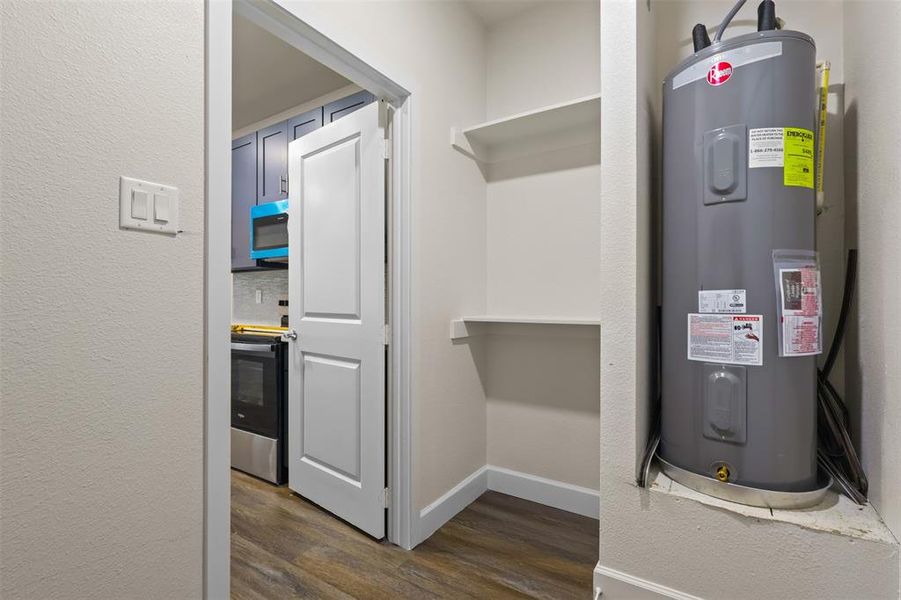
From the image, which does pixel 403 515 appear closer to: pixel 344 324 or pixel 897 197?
pixel 344 324

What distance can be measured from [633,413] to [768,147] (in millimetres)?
835

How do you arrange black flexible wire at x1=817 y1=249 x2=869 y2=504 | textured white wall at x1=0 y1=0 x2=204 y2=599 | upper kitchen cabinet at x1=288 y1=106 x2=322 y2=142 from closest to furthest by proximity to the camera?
textured white wall at x1=0 y1=0 x2=204 y2=599, black flexible wire at x1=817 y1=249 x2=869 y2=504, upper kitchen cabinet at x1=288 y1=106 x2=322 y2=142

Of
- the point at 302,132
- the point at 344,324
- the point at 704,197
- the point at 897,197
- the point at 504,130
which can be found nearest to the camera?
the point at 897,197

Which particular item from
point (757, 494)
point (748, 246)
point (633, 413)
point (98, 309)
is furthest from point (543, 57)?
point (98, 309)

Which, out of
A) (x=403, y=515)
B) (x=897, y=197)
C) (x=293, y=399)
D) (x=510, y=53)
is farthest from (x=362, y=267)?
(x=897, y=197)

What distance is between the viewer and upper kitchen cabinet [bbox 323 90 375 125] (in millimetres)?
2389

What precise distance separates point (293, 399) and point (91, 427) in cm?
144

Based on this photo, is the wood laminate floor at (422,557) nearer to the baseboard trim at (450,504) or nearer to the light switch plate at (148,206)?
the baseboard trim at (450,504)

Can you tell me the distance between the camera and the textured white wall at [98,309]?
816 millimetres

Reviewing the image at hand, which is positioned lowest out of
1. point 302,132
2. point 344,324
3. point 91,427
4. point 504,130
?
point 91,427

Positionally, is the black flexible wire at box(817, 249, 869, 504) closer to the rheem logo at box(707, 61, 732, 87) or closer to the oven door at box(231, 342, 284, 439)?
the rheem logo at box(707, 61, 732, 87)

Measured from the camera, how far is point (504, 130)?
7.15 feet

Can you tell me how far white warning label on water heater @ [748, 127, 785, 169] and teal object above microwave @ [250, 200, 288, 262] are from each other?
8.17 feet

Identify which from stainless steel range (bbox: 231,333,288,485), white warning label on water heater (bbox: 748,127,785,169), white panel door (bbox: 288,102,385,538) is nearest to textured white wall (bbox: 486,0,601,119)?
white panel door (bbox: 288,102,385,538)
